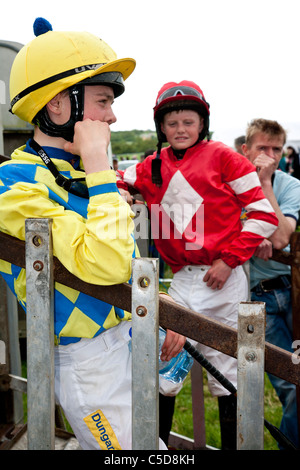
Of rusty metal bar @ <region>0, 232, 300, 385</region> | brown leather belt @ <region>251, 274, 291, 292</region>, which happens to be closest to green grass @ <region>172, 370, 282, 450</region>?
brown leather belt @ <region>251, 274, 291, 292</region>

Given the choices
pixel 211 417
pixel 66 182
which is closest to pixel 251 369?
pixel 66 182

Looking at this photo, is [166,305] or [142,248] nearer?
[166,305]

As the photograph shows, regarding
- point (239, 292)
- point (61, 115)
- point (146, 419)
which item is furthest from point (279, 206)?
point (146, 419)

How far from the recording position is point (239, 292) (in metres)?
3.33

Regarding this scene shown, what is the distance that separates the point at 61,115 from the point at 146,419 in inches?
48.0

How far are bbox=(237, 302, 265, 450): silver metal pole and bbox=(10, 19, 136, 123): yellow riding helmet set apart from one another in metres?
1.13

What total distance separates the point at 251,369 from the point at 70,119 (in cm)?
118

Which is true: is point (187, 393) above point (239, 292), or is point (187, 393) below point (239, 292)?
below

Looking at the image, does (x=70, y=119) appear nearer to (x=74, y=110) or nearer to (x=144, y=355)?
(x=74, y=110)

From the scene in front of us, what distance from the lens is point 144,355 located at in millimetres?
1624

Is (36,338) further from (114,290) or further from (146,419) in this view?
(146,419)

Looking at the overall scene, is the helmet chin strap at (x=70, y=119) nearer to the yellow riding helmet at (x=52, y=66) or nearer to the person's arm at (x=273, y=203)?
the yellow riding helmet at (x=52, y=66)

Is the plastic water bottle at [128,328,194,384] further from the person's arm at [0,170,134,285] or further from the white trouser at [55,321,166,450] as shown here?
the person's arm at [0,170,134,285]

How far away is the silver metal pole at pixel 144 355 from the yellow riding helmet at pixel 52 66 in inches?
33.8
